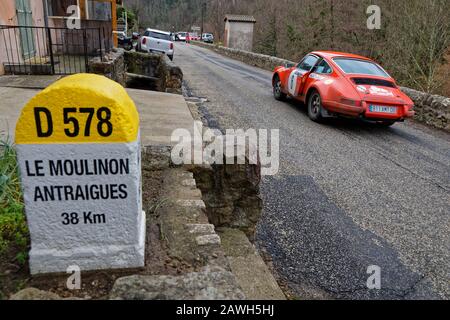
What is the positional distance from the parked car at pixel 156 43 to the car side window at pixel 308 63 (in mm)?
11359

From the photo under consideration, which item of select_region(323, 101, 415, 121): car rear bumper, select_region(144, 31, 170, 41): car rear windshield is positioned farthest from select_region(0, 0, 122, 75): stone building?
select_region(323, 101, 415, 121): car rear bumper

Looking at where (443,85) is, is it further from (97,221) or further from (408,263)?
(97,221)

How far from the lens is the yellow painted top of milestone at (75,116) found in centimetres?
183

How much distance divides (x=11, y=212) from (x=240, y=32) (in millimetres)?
38740

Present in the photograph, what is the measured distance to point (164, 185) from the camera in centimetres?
321

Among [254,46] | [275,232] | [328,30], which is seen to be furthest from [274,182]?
[254,46]

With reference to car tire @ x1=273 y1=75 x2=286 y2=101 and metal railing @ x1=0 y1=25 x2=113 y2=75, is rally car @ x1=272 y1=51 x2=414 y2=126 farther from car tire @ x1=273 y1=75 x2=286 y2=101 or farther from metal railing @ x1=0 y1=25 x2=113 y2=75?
metal railing @ x1=0 y1=25 x2=113 y2=75

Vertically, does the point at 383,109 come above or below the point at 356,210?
above

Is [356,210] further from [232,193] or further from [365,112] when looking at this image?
[365,112]

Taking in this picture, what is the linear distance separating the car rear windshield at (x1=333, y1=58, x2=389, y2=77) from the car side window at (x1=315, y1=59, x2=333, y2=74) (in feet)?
0.74

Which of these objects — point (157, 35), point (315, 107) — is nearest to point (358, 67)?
point (315, 107)

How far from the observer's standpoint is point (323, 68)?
27.5 feet

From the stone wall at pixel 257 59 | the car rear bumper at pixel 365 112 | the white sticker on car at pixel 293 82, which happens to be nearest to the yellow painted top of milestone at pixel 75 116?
the car rear bumper at pixel 365 112
